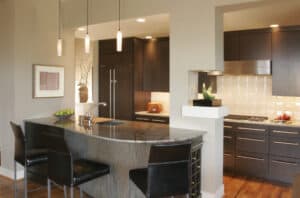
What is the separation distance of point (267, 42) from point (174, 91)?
7.22 ft

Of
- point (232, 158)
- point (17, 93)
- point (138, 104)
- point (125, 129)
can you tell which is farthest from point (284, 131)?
point (17, 93)

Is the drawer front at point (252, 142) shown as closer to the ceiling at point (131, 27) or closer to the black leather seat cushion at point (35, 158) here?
the ceiling at point (131, 27)

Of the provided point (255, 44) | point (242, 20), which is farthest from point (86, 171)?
point (255, 44)

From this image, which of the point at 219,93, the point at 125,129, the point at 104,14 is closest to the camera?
the point at 125,129

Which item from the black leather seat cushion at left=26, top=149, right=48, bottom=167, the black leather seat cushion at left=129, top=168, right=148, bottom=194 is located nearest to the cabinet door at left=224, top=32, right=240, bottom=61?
the black leather seat cushion at left=129, top=168, right=148, bottom=194

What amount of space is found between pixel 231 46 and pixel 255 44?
424 mm

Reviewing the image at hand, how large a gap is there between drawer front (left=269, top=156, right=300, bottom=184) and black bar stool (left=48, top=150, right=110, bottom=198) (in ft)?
9.32

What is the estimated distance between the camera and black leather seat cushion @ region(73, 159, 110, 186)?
278 centimetres

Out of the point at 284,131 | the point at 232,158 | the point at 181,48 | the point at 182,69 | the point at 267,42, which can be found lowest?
the point at 232,158

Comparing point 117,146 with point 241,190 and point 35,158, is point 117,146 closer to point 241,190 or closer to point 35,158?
point 35,158

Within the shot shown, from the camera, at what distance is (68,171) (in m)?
2.72

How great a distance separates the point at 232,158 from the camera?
4.82 metres

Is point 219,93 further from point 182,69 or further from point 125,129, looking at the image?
point 125,129

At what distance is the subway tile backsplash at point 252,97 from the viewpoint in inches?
195
